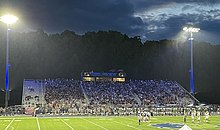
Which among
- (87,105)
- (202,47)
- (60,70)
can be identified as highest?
(202,47)

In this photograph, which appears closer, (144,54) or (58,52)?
(58,52)

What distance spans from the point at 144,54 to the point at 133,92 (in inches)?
951

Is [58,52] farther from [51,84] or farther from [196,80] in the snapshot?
[196,80]

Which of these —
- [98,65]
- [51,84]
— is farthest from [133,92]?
[98,65]

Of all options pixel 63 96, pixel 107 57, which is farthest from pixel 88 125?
pixel 107 57

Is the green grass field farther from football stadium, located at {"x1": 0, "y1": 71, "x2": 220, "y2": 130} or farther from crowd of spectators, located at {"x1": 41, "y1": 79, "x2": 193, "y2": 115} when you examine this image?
crowd of spectators, located at {"x1": 41, "y1": 79, "x2": 193, "y2": 115}

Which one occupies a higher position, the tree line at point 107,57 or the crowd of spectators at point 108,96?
the tree line at point 107,57

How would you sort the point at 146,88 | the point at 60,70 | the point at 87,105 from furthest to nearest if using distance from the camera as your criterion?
the point at 60,70, the point at 146,88, the point at 87,105

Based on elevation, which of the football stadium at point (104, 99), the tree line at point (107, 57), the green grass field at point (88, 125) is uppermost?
the tree line at point (107, 57)

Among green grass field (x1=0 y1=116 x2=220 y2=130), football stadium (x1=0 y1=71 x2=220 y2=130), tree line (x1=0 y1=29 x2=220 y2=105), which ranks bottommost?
green grass field (x1=0 y1=116 x2=220 y2=130)

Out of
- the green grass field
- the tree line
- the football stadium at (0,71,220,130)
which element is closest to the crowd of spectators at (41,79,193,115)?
the football stadium at (0,71,220,130)

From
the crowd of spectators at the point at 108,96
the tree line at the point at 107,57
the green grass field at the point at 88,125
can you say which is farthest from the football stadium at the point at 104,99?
the green grass field at the point at 88,125

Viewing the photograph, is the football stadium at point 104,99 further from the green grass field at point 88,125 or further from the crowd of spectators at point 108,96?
the green grass field at point 88,125

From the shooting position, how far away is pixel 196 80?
89.7 m
